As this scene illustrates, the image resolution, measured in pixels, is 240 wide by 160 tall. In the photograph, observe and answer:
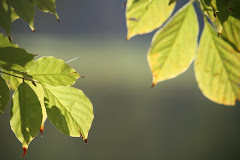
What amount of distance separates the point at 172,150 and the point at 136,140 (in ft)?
2.03

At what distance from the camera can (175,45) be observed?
486 millimetres

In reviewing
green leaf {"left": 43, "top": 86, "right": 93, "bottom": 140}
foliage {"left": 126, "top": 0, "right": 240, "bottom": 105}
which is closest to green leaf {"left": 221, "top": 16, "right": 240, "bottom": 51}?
foliage {"left": 126, "top": 0, "right": 240, "bottom": 105}

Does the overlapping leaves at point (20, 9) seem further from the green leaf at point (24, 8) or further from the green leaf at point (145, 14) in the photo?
the green leaf at point (145, 14)

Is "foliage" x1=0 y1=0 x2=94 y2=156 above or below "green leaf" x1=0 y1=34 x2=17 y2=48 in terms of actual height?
below

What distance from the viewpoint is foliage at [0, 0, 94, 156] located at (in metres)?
0.34

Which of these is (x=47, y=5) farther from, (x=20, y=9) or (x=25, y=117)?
(x=25, y=117)

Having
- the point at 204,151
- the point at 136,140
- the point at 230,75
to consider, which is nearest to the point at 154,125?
the point at 136,140

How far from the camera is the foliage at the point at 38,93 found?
0.34 meters

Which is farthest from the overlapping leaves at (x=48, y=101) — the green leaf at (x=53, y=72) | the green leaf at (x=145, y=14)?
the green leaf at (x=145, y=14)

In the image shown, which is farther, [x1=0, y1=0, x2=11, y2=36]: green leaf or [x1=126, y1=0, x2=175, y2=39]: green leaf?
[x1=126, y1=0, x2=175, y2=39]: green leaf

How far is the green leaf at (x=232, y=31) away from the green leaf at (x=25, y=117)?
311 millimetres

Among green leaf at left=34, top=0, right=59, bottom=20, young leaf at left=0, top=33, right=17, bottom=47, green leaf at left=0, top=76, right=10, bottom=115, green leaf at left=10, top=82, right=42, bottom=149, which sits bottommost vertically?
green leaf at left=10, top=82, right=42, bottom=149

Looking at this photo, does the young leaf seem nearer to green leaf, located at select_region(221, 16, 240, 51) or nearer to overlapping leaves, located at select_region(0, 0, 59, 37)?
overlapping leaves, located at select_region(0, 0, 59, 37)

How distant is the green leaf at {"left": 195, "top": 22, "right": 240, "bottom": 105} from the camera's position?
478 millimetres
